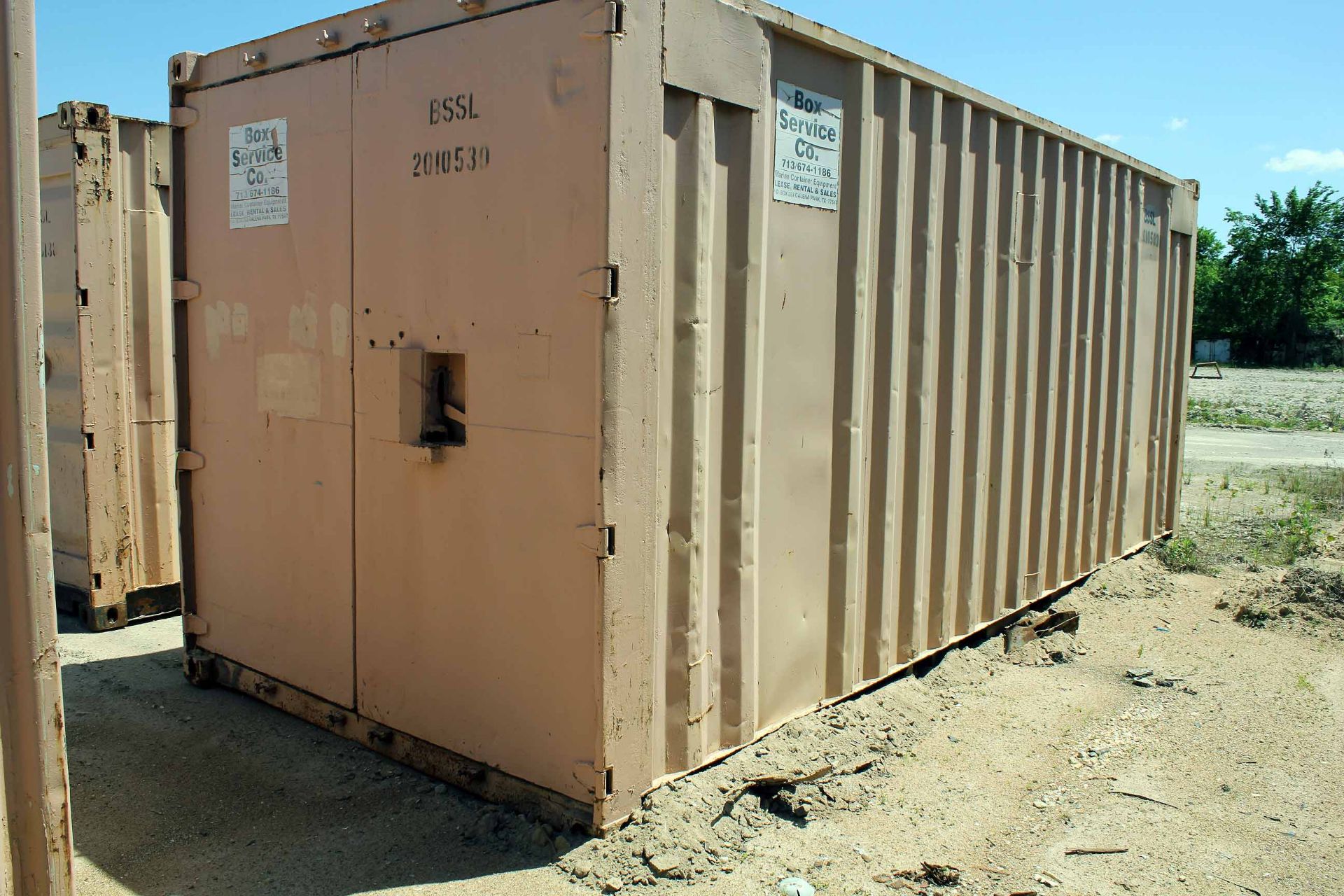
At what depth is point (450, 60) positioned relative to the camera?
11.4ft

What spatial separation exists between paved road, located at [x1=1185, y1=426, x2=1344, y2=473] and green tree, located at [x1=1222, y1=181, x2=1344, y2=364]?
28.6m

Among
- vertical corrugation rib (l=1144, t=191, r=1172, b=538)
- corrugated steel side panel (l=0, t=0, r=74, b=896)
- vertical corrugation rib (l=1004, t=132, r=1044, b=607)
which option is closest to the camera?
corrugated steel side panel (l=0, t=0, r=74, b=896)

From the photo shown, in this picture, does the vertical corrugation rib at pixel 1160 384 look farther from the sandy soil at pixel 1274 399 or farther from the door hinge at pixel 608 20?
the sandy soil at pixel 1274 399

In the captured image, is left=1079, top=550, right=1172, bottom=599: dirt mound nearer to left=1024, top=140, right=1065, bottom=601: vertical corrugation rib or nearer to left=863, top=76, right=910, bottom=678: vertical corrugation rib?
left=1024, top=140, right=1065, bottom=601: vertical corrugation rib

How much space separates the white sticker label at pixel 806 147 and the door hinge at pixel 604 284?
963 mm

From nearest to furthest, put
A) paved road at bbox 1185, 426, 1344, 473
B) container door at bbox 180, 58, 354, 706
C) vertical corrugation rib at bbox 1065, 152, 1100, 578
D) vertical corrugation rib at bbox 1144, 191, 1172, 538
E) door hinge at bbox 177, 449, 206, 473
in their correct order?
container door at bbox 180, 58, 354, 706
door hinge at bbox 177, 449, 206, 473
vertical corrugation rib at bbox 1065, 152, 1100, 578
vertical corrugation rib at bbox 1144, 191, 1172, 538
paved road at bbox 1185, 426, 1344, 473

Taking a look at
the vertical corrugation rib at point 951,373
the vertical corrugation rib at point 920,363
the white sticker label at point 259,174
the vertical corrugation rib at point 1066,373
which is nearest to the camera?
the white sticker label at point 259,174

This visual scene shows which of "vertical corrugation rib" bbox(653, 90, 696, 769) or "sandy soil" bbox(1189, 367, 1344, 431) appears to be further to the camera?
"sandy soil" bbox(1189, 367, 1344, 431)

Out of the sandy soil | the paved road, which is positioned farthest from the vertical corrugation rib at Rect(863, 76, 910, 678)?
the sandy soil

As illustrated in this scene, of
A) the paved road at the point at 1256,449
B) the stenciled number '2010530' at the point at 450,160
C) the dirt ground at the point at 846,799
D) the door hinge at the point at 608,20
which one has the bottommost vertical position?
the dirt ground at the point at 846,799

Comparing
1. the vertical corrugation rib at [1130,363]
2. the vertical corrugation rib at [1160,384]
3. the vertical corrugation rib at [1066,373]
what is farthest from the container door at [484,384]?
the vertical corrugation rib at [1160,384]

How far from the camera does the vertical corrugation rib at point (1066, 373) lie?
19.4 ft

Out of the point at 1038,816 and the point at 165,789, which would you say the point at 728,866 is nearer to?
the point at 1038,816

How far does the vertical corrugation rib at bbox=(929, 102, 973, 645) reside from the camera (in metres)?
4.75
